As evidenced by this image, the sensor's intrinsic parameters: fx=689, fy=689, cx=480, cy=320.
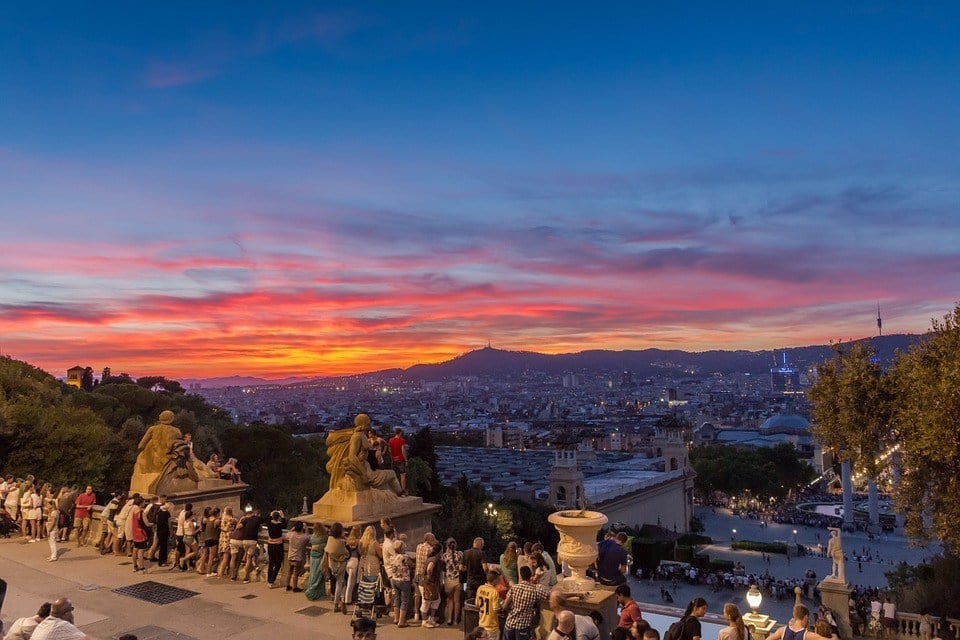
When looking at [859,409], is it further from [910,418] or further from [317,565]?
[317,565]

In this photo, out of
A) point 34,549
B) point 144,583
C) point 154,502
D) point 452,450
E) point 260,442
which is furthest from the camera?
point 452,450

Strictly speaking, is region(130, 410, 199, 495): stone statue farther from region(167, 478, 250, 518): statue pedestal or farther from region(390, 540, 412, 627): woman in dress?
region(390, 540, 412, 627): woman in dress

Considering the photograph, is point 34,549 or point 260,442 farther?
point 260,442

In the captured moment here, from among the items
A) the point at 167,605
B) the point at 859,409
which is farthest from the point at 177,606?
the point at 859,409

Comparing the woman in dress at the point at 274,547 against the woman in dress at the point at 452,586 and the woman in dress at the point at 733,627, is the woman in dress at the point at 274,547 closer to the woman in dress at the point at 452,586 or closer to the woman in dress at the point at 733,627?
the woman in dress at the point at 452,586

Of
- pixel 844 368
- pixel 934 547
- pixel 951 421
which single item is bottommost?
pixel 934 547

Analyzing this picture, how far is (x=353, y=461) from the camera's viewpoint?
11.2 metres

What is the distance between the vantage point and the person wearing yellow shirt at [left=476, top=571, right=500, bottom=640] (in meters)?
8.06

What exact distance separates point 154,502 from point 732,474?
3056 inches

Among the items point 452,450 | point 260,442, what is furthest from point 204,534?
point 452,450

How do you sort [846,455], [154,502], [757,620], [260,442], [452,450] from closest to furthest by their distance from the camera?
[757,620] → [154,502] → [846,455] → [260,442] → [452,450]

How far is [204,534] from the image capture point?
39.4 ft

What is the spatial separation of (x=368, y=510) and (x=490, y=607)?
12.0 feet

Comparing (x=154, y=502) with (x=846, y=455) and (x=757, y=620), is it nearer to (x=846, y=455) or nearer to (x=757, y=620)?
(x=757, y=620)
